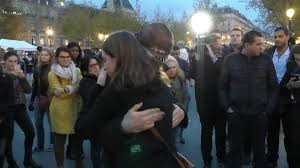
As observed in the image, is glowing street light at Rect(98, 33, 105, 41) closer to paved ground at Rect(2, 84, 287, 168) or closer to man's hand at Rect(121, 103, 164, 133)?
paved ground at Rect(2, 84, 287, 168)

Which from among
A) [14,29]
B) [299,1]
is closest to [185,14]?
[14,29]

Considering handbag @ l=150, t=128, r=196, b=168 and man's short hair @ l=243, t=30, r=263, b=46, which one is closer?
handbag @ l=150, t=128, r=196, b=168

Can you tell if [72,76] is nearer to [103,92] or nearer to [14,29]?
[103,92]

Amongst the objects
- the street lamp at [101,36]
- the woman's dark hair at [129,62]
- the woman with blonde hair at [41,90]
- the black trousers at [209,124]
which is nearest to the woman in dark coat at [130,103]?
the woman's dark hair at [129,62]

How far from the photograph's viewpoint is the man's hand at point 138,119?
2334 mm

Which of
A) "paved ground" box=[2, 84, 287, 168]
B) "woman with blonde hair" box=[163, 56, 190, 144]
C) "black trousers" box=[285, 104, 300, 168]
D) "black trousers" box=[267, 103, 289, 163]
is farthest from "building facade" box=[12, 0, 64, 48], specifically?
"black trousers" box=[285, 104, 300, 168]

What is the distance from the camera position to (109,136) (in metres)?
2.43

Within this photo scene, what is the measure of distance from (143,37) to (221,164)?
4.66m

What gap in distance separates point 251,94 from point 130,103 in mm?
3843

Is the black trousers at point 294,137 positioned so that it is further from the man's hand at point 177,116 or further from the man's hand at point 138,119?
the man's hand at point 138,119

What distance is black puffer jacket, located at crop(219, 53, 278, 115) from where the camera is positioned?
5.98 meters

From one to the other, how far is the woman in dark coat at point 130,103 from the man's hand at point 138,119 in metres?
0.03

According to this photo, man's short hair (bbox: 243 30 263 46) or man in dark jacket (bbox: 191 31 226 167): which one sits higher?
man's short hair (bbox: 243 30 263 46)

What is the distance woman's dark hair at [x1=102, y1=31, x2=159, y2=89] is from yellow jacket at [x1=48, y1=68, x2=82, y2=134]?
429 cm
